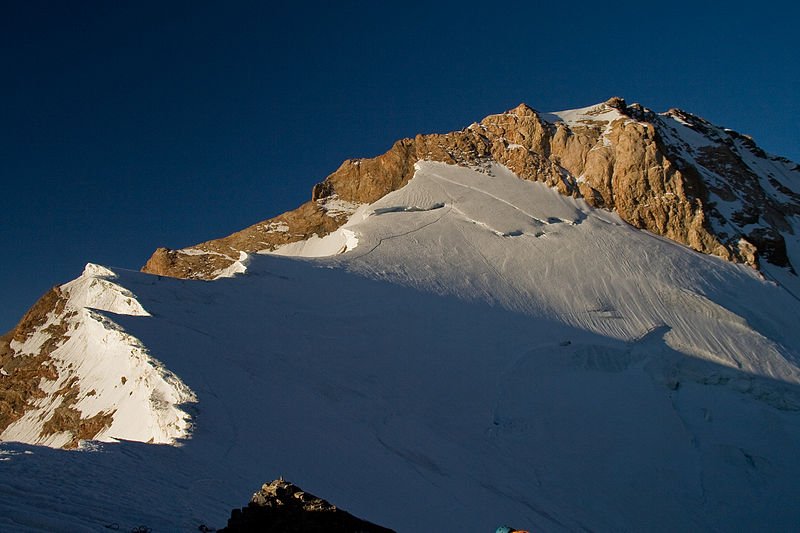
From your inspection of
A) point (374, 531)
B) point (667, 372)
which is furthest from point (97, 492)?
point (667, 372)

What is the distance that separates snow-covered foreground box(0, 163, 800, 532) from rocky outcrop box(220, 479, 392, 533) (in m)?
1.22

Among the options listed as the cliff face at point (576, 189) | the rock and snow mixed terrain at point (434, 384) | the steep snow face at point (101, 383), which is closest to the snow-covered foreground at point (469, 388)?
the rock and snow mixed terrain at point (434, 384)

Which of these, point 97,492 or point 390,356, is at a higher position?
point 390,356

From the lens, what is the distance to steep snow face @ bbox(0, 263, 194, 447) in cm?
1470

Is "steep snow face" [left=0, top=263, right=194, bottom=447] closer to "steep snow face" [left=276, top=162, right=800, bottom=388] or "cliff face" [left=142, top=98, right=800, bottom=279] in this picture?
"steep snow face" [left=276, top=162, right=800, bottom=388]

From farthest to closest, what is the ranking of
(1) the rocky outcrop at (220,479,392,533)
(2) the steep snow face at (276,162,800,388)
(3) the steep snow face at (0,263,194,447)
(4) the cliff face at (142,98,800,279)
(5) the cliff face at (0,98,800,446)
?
(4) the cliff face at (142,98,800,279), (5) the cliff face at (0,98,800,446), (2) the steep snow face at (276,162,800,388), (3) the steep snow face at (0,263,194,447), (1) the rocky outcrop at (220,479,392,533)

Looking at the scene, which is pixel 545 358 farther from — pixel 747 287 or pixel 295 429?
pixel 747 287

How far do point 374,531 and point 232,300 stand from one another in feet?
52.7

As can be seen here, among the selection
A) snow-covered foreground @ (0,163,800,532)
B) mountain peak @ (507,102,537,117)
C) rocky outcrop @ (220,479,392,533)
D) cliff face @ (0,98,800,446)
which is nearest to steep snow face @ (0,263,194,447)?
snow-covered foreground @ (0,163,800,532)

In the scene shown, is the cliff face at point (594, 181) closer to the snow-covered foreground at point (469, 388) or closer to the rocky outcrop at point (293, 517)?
the snow-covered foreground at point (469, 388)

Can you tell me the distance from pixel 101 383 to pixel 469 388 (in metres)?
12.5

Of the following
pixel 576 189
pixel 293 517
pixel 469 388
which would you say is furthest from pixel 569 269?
pixel 293 517

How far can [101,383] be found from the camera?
18.3 metres

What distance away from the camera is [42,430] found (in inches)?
757
